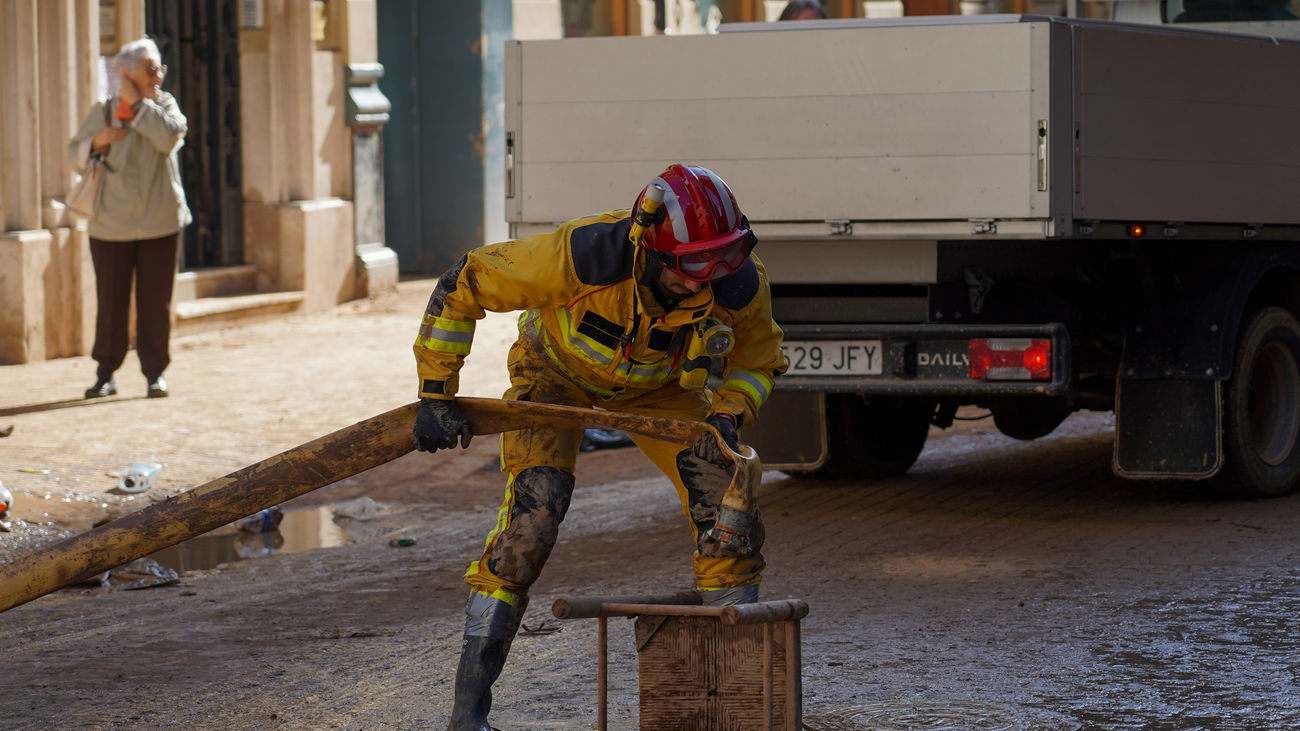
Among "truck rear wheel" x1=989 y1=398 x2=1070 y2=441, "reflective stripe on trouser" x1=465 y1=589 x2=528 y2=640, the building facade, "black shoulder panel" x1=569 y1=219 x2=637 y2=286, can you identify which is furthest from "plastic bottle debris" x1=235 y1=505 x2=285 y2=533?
the building facade

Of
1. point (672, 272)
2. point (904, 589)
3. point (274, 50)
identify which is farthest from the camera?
point (274, 50)

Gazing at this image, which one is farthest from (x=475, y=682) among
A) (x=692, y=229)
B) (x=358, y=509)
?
(x=358, y=509)

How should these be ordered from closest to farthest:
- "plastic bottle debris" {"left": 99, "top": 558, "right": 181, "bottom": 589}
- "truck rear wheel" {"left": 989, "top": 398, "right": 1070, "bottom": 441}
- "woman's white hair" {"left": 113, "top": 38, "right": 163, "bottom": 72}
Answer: "plastic bottle debris" {"left": 99, "top": 558, "right": 181, "bottom": 589} → "truck rear wheel" {"left": 989, "top": 398, "right": 1070, "bottom": 441} → "woman's white hair" {"left": 113, "top": 38, "right": 163, "bottom": 72}

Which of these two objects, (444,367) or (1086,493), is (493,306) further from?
(1086,493)

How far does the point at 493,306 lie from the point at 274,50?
11.9 metres

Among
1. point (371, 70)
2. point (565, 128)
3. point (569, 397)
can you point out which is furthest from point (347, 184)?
point (569, 397)

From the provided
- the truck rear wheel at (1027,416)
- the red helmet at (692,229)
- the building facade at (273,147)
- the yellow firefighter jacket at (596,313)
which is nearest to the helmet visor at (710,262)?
the red helmet at (692,229)

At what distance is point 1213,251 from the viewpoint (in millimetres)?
7754

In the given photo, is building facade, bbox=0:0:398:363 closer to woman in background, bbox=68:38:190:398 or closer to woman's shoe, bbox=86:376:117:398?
woman in background, bbox=68:38:190:398

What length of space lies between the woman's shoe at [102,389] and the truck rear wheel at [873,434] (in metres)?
4.71

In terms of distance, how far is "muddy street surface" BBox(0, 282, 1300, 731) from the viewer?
16.9ft

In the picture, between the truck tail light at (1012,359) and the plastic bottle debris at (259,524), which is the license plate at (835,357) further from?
the plastic bottle debris at (259,524)

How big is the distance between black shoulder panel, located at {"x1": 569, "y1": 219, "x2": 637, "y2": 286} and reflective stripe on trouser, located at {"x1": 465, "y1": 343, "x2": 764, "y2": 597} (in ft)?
1.54

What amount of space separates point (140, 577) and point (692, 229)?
140 inches
